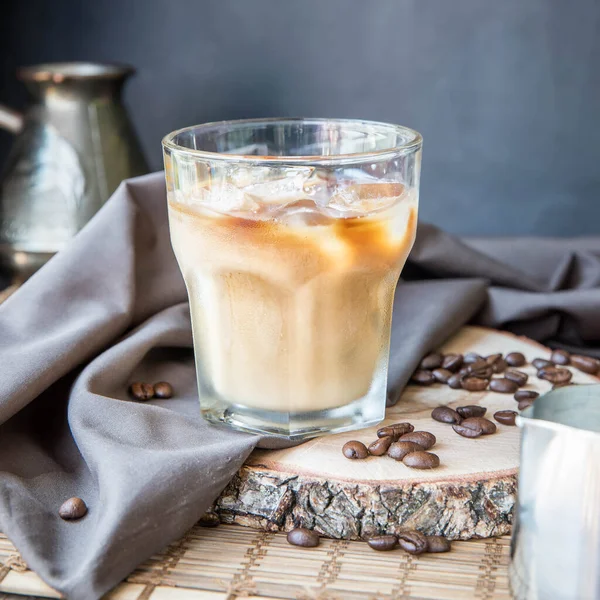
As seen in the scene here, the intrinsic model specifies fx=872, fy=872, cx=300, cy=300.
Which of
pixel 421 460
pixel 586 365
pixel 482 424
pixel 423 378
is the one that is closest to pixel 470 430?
pixel 482 424

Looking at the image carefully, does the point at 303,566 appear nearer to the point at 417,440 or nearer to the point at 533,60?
the point at 417,440

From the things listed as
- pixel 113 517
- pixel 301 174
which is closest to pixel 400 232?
pixel 301 174

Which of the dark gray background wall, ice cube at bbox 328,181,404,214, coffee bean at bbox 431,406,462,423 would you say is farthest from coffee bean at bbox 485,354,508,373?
the dark gray background wall

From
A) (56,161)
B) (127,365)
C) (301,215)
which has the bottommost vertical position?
(127,365)

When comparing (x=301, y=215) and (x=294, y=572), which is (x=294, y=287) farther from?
(x=294, y=572)

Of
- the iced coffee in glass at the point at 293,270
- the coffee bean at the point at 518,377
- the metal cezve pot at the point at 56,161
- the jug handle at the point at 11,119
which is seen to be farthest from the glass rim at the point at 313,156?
the jug handle at the point at 11,119

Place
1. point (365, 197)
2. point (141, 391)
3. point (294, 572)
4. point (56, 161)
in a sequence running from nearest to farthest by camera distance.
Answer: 1. point (294, 572)
2. point (365, 197)
3. point (141, 391)
4. point (56, 161)

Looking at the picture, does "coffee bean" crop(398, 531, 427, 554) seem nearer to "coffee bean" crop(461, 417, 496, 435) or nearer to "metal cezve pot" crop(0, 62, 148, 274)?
"coffee bean" crop(461, 417, 496, 435)
